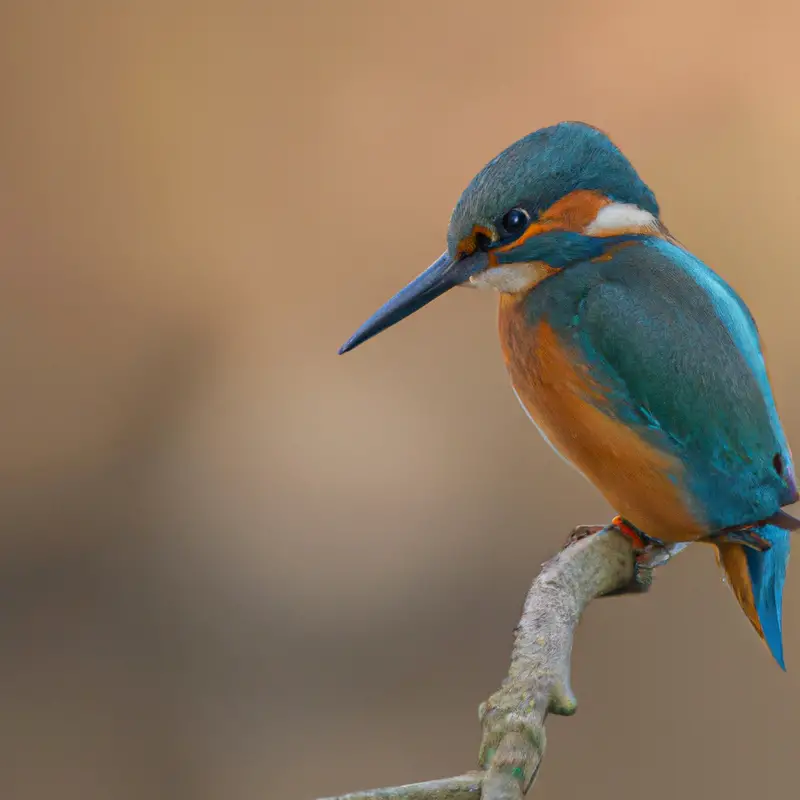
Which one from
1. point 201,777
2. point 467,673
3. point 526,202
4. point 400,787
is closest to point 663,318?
point 526,202

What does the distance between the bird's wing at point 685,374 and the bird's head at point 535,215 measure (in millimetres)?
39

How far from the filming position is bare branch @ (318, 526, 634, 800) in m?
0.59

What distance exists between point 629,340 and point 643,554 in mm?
250

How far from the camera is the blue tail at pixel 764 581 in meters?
0.96

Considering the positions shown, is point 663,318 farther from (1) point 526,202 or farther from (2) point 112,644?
(2) point 112,644

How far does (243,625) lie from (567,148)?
1.90 metres

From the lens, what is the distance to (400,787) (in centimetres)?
56

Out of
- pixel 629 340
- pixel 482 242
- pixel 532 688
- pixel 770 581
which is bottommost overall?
pixel 770 581

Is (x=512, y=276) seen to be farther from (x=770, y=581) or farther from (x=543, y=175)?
(x=770, y=581)

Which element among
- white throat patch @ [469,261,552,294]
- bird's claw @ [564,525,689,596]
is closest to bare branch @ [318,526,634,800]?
bird's claw @ [564,525,689,596]

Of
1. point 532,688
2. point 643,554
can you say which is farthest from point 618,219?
point 532,688

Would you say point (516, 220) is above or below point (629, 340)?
above

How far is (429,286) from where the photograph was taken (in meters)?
0.93

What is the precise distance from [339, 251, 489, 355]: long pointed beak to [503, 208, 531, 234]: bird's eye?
0.03 metres
